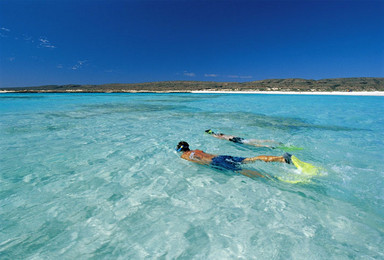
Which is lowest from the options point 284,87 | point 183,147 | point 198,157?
point 198,157

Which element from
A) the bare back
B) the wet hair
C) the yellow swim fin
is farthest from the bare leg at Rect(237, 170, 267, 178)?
the wet hair

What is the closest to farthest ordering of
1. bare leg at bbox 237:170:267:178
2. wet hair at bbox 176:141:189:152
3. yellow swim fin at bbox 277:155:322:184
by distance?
yellow swim fin at bbox 277:155:322:184 < bare leg at bbox 237:170:267:178 < wet hair at bbox 176:141:189:152

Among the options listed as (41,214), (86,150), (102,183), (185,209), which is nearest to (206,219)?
(185,209)

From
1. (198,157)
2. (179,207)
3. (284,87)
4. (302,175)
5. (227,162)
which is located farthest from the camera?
(284,87)

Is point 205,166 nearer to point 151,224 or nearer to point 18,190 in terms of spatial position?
point 151,224

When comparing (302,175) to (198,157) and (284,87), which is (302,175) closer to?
(198,157)

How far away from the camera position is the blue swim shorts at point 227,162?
4.93 m

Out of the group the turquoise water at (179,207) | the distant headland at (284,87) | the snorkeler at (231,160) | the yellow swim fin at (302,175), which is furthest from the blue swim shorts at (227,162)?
the distant headland at (284,87)

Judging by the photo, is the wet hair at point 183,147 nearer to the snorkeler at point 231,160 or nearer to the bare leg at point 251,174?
the snorkeler at point 231,160

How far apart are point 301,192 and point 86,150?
6327 millimetres

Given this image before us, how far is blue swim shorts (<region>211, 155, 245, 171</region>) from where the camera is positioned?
4.93 m

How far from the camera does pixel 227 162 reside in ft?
16.5

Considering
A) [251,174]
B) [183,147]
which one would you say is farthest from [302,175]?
[183,147]

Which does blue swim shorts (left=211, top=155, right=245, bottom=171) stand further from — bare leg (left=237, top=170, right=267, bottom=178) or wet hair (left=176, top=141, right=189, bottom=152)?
wet hair (left=176, top=141, right=189, bottom=152)
